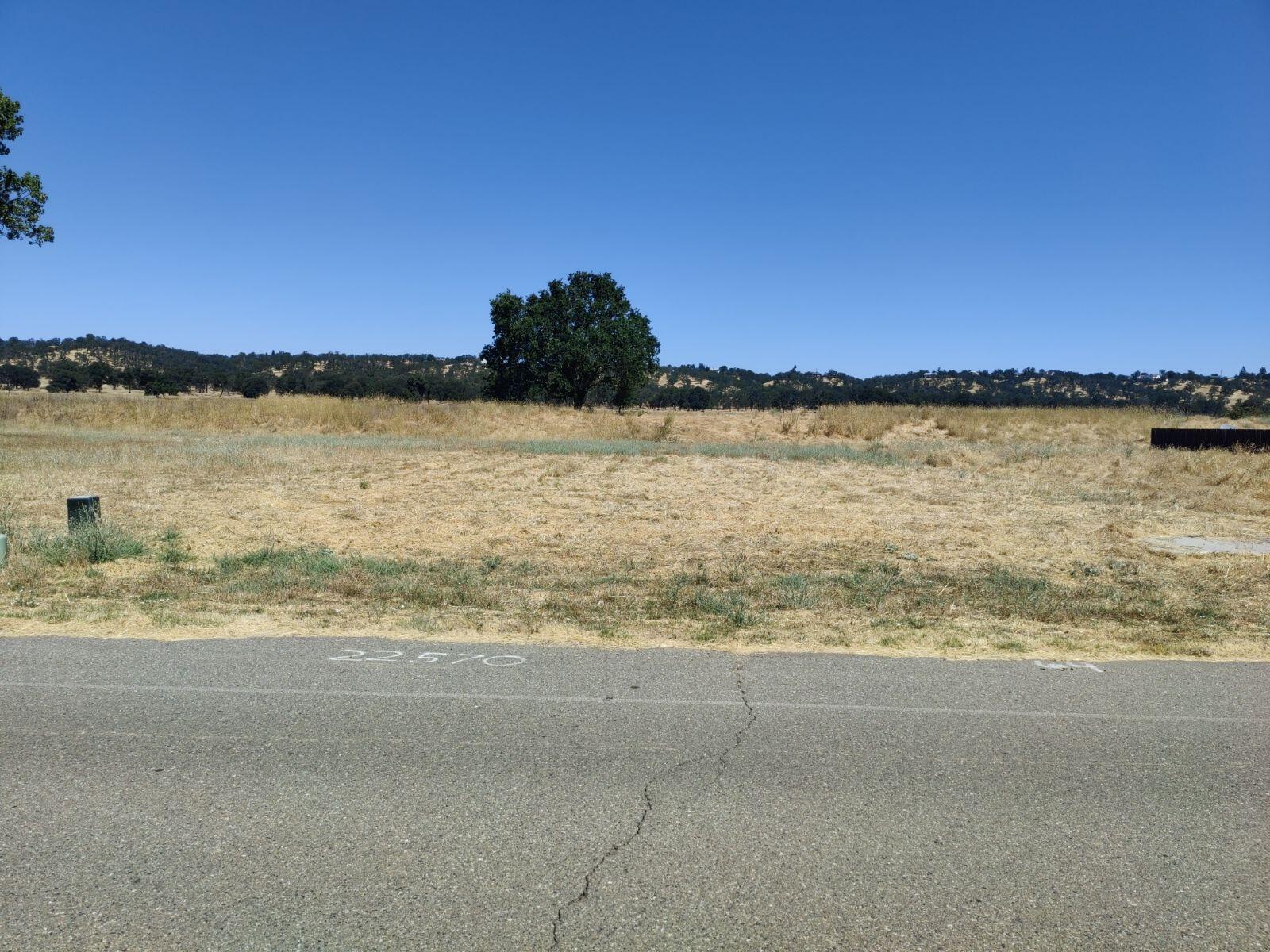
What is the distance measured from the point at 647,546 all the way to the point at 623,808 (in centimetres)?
946

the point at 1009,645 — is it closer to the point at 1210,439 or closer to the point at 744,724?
the point at 744,724

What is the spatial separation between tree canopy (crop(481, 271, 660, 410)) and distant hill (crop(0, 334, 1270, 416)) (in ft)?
23.7

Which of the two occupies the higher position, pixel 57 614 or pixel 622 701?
pixel 622 701

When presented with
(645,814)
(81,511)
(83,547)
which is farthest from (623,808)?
(81,511)

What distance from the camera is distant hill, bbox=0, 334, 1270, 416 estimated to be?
8038cm

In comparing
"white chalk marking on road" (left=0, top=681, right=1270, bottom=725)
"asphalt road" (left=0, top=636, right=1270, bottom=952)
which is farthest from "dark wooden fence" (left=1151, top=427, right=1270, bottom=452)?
"white chalk marking on road" (left=0, top=681, right=1270, bottom=725)

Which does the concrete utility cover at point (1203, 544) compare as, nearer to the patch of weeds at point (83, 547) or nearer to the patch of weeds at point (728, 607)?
the patch of weeds at point (728, 607)

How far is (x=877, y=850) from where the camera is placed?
390cm

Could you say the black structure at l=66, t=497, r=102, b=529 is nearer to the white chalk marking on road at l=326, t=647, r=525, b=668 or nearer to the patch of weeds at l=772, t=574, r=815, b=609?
the white chalk marking on road at l=326, t=647, r=525, b=668

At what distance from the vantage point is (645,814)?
166 inches

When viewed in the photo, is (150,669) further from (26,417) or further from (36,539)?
(26,417)

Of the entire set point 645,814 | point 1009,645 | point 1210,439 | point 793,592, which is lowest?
point 793,592

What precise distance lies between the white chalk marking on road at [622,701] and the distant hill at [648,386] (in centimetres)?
5120

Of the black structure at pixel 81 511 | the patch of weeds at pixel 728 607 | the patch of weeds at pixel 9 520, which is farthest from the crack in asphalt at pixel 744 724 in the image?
the patch of weeds at pixel 9 520
